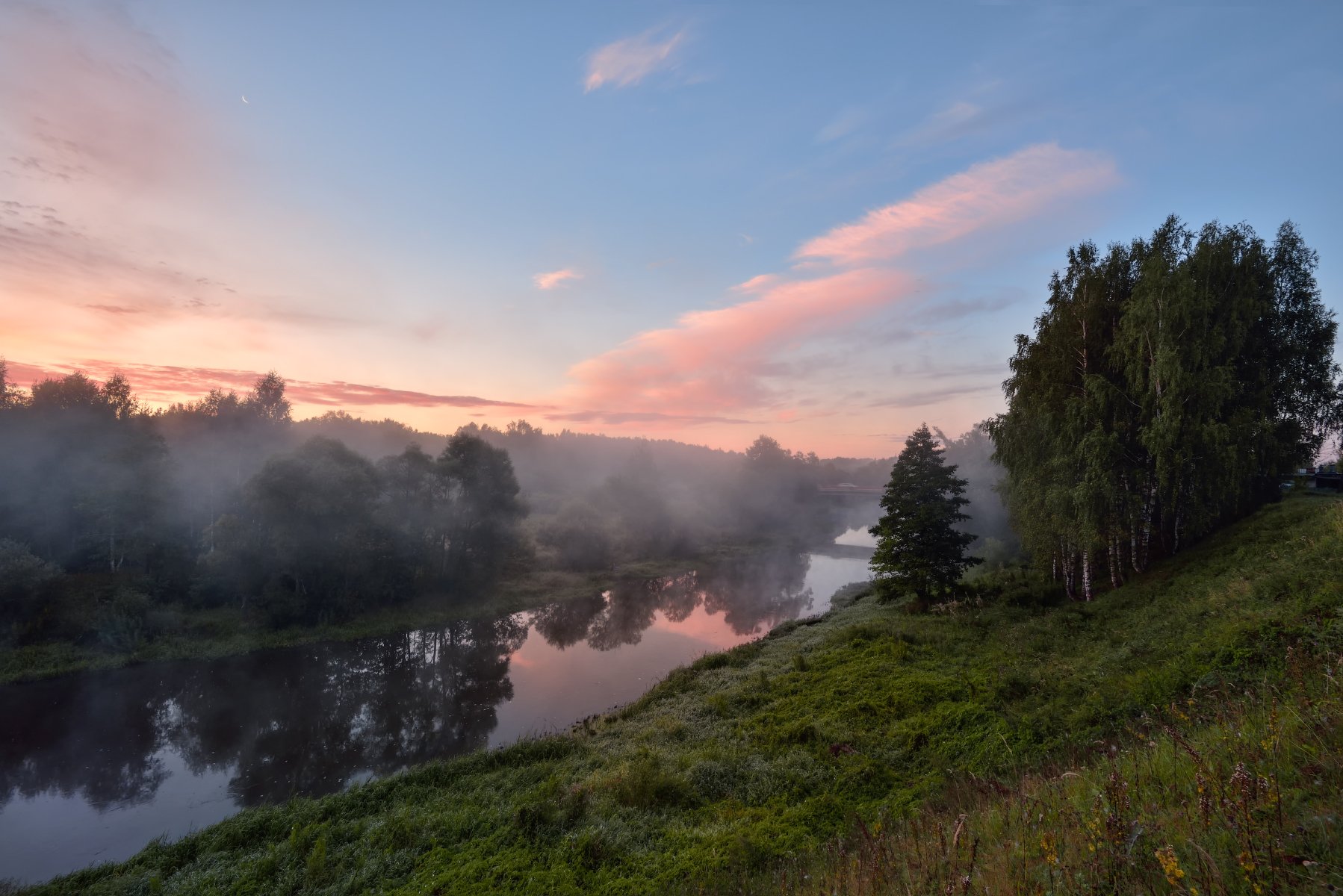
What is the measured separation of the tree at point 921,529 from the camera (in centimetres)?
2514

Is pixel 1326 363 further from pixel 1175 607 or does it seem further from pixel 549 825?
pixel 549 825

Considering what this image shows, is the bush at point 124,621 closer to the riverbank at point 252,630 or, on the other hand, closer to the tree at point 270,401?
the riverbank at point 252,630

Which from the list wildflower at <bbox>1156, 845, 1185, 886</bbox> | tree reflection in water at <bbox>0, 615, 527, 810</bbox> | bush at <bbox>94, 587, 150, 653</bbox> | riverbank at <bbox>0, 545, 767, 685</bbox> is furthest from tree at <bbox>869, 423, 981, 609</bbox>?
bush at <bbox>94, 587, 150, 653</bbox>

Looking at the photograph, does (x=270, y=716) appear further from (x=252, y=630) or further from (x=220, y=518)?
(x=220, y=518)

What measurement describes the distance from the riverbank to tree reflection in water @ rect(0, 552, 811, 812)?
89 centimetres

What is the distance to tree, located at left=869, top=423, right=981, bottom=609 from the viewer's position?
82.5 feet

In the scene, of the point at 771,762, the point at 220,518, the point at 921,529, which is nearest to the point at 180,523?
the point at 220,518

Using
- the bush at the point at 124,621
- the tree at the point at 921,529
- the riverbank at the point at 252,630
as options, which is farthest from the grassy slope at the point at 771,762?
the bush at the point at 124,621

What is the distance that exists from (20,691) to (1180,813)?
3883cm

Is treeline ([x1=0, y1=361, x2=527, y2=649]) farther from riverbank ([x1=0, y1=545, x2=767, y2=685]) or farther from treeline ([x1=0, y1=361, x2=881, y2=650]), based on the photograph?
riverbank ([x1=0, y1=545, x2=767, y2=685])

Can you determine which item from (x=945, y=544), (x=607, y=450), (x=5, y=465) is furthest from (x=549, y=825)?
(x=607, y=450)

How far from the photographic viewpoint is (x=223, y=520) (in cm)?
3281

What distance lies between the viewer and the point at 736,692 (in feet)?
60.4

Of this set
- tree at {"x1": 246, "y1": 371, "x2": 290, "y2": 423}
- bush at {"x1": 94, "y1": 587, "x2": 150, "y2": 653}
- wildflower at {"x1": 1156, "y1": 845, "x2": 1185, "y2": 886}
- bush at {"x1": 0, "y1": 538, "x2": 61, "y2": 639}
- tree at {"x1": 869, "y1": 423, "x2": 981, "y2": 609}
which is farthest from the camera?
tree at {"x1": 246, "y1": 371, "x2": 290, "y2": 423}
